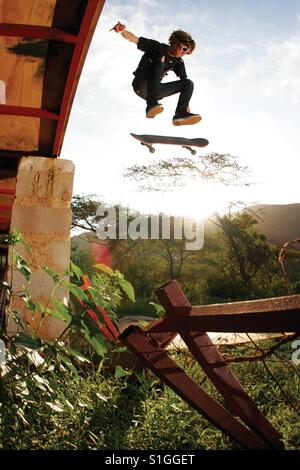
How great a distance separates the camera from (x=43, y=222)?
461cm

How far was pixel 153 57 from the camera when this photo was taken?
382cm

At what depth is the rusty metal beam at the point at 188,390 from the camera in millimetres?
2396

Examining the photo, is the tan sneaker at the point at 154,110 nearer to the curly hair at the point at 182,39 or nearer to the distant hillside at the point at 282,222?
the curly hair at the point at 182,39

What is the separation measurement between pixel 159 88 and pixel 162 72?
0.13 metres

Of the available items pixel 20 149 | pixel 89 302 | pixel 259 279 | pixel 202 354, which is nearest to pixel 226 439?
pixel 202 354

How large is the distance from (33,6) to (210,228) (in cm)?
1861

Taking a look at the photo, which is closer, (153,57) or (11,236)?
(11,236)

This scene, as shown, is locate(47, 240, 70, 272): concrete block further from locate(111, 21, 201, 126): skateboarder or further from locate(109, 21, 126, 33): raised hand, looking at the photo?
locate(109, 21, 126, 33): raised hand

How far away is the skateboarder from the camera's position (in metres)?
3.62

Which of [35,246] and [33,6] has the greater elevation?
[33,6]

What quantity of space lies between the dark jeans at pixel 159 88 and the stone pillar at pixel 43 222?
4.12 ft

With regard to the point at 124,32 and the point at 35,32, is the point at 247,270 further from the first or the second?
the point at 35,32

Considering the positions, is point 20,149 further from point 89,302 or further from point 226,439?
point 226,439

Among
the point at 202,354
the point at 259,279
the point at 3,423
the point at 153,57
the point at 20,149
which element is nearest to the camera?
the point at 202,354
